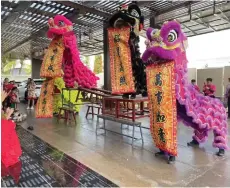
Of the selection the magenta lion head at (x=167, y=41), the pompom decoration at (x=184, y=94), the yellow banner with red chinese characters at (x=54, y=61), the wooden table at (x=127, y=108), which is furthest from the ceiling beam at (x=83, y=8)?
the magenta lion head at (x=167, y=41)

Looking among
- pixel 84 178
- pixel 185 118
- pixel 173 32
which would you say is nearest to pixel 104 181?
pixel 84 178

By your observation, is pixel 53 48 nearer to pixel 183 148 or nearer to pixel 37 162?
pixel 37 162

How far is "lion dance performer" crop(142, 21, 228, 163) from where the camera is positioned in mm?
3152

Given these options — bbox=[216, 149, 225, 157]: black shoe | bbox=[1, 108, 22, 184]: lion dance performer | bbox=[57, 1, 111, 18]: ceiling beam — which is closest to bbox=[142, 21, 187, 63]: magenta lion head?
bbox=[216, 149, 225, 157]: black shoe

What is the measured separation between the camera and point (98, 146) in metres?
4.11

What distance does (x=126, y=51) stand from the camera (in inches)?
156

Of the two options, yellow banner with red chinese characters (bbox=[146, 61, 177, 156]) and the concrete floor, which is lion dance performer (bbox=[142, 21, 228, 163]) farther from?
the concrete floor

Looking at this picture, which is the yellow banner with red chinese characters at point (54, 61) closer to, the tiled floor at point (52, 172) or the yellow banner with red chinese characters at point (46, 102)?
the yellow banner with red chinese characters at point (46, 102)

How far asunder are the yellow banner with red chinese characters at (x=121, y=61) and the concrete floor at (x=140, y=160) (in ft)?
3.51

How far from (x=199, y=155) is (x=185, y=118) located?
0.63 m

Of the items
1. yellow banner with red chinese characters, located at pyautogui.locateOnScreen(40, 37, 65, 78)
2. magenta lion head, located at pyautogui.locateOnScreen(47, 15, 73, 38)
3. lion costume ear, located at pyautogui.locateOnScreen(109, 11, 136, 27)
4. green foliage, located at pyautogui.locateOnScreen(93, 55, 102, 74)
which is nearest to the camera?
lion costume ear, located at pyautogui.locateOnScreen(109, 11, 136, 27)

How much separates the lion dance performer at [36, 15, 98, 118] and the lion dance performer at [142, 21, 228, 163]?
170 centimetres

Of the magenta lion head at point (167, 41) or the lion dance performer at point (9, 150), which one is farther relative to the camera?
the magenta lion head at point (167, 41)

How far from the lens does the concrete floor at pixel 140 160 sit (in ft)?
9.01
